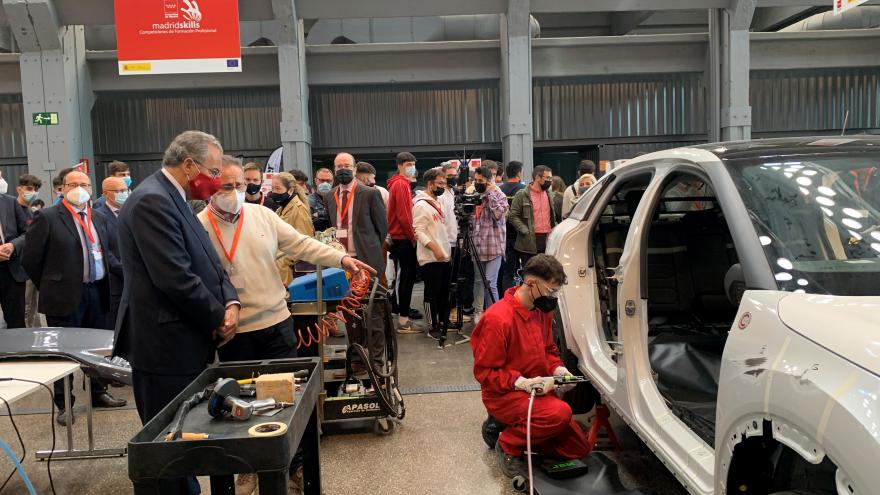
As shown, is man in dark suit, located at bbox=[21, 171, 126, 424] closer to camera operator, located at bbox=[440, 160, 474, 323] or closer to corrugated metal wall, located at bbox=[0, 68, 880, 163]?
camera operator, located at bbox=[440, 160, 474, 323]

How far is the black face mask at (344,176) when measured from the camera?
5418 millimetres

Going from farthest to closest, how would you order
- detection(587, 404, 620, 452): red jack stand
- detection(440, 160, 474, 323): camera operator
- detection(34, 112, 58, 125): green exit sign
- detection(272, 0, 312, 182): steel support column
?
detection(272, 0, 312, 182): steel support column
detection(34, 112, 58, 125): green exit sign
detection(440, 160, 474, 323): camera operator
detection(587, 404, 620, 452): red jack stand

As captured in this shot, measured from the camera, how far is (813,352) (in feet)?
5.02

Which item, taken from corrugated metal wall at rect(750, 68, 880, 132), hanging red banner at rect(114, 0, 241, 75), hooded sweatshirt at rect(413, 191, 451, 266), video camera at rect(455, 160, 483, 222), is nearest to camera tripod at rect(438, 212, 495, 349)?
video camera at rect(455, 160, 483, 222)

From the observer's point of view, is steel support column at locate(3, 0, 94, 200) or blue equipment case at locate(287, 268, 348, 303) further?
steel support column at locate(3, 0, 94, 200)

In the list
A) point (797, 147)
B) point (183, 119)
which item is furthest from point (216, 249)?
point (183, 119)

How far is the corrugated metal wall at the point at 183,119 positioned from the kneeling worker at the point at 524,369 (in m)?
9.08

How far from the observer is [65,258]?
177 inches

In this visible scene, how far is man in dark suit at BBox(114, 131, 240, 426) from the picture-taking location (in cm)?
243

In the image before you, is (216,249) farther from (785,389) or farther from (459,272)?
(459,272)

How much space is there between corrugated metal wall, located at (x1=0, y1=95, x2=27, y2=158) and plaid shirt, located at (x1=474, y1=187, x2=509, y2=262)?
30.1 ft

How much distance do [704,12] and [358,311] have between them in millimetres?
11100

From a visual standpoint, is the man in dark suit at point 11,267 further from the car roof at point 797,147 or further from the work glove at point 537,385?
the car roof at point 797,147

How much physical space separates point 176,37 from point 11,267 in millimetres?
3290
